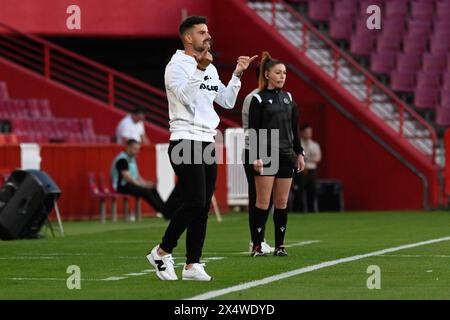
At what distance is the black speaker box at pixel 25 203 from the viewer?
1869 cm

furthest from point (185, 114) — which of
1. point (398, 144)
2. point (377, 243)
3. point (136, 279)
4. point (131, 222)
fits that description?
point (398, 144)

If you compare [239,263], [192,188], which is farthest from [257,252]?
[192,188]

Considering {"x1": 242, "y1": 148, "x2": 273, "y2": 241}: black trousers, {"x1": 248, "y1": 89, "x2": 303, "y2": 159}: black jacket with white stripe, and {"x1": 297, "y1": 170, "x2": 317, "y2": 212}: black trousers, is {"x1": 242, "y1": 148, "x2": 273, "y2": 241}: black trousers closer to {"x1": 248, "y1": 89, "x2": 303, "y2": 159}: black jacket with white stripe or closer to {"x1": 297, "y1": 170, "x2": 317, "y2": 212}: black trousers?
{"x1": 248, "y1": 89, "x2": 303, "y2": 159}: black jacket with white stripe

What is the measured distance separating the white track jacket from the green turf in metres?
1.26

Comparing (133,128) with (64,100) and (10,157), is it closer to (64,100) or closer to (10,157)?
(64,100)

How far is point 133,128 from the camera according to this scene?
27.3 meters

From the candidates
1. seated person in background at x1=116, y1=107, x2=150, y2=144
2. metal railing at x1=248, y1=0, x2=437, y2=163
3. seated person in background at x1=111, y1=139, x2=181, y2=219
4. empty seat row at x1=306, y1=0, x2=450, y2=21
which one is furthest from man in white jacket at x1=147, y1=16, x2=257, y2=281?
empty seat row at x1=306, y1=0, x2=450, y2=21

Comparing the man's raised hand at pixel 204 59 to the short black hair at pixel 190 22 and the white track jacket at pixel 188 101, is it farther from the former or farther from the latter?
the short black hair at pixel 190 22

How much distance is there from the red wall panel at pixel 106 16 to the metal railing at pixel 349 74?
167cm

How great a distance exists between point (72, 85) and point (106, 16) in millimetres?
2108

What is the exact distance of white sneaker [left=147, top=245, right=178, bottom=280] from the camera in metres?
12.0

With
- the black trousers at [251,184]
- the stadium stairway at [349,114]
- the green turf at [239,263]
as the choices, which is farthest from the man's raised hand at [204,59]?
the stadium stairway at [349,114]
